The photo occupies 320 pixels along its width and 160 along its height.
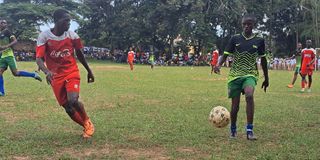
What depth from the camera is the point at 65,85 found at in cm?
695

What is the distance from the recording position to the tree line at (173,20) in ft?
170

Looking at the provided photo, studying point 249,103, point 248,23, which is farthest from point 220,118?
point 248,23

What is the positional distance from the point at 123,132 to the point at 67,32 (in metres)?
1.85

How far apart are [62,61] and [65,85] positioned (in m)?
0.37

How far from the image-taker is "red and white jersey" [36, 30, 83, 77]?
6.92 m

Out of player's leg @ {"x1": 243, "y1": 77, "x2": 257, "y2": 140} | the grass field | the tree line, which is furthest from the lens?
the tree line

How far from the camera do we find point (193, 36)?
52719mm

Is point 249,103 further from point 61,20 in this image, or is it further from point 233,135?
point 61,20

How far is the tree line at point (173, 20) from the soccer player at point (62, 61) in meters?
43.5

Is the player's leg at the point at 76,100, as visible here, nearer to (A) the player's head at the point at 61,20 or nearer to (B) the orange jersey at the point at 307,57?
(A) the player's head at the point at 61,20

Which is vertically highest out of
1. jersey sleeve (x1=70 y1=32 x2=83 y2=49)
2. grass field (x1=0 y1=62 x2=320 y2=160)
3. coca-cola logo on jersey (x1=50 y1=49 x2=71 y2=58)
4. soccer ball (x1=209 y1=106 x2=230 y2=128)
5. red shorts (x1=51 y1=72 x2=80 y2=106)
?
jersey sleeve (x1=70 y1=32 x2=83 y2=49)

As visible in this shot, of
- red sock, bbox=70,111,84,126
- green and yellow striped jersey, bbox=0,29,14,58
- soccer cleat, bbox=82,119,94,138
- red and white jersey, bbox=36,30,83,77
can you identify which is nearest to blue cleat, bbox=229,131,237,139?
soccer cleat, bbox=82,119,94,138

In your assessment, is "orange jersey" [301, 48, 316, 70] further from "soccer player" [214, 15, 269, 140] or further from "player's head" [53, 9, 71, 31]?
"player's head" [53, 9, 71, 31]

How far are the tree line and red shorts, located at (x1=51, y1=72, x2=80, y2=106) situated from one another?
1718 inches
